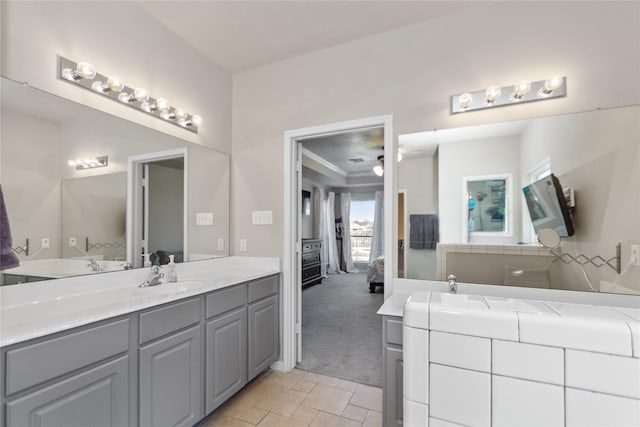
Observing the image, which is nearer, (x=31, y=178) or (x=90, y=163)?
(x=31, y=178)

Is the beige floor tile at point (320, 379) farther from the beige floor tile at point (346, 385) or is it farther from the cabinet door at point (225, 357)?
the cabinet door at point (225, 357)

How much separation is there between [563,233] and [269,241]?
6.76 ft

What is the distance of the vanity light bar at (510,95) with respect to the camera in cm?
166

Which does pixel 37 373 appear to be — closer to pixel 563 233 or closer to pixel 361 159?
pixel 563 233

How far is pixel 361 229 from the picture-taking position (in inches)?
315

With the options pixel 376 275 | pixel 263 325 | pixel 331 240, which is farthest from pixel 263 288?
pixel 331 240

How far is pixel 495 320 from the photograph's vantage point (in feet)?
2.40

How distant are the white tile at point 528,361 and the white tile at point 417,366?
0.54ft

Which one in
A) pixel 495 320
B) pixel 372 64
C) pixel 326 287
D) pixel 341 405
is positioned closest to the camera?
pixel 495 320

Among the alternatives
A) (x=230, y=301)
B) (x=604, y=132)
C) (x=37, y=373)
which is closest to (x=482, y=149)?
(x=604, y=132)

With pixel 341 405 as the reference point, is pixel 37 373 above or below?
above

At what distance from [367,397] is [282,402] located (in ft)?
2.03

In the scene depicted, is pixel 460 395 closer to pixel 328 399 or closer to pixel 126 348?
pixel 126 348

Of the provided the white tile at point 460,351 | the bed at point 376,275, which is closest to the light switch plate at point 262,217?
the white tile at point 460,351
